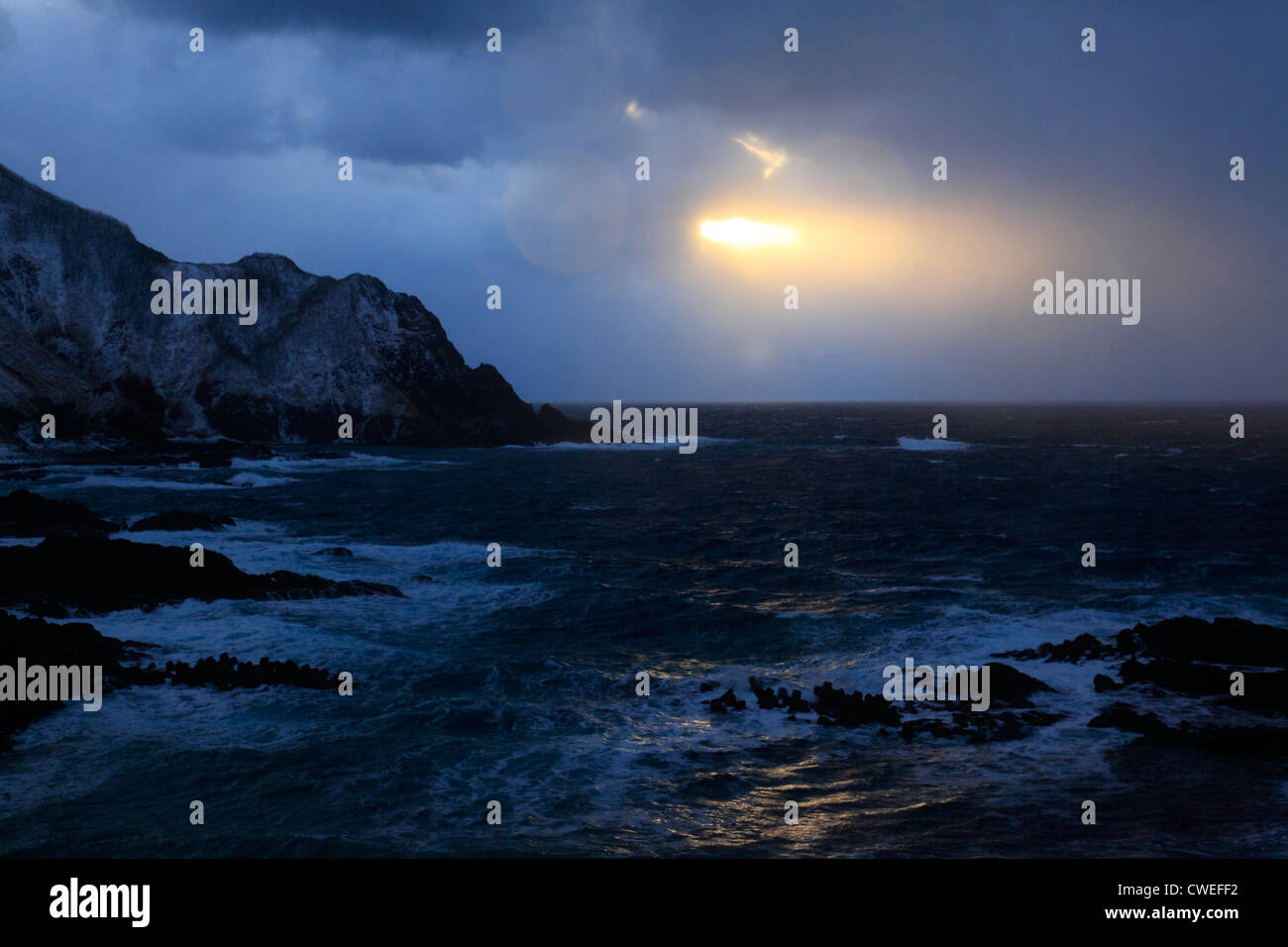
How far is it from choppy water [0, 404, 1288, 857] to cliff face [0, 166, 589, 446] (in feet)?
109

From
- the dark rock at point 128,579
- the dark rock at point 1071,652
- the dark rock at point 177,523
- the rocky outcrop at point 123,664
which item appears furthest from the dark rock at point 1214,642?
the dark rock at point 177,523

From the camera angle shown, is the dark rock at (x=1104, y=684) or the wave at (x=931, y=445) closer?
the dark rock at (x=1104, y=684)

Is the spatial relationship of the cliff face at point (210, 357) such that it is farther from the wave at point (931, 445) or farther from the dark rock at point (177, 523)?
the wave at point (931, 445)

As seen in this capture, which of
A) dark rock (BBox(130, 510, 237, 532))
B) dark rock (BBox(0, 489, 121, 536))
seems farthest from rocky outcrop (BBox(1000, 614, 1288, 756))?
dark rock (BBox(0, 489, 121, 536))

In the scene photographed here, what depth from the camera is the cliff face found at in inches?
3194

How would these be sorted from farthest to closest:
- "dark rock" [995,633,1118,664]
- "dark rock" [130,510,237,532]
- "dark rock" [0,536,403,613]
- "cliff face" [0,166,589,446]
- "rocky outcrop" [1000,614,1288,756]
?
1. "cliff face" [0,166,589,446]
2. "dark rock" [130,510,237,532]
3. "dark rock" [0,536,403,613]
4. "dark rock" [995,633,1118,664]
5. "rocky outcrop" [1000,614,1288,756]

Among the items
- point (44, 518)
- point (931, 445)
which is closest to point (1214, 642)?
point (44, 518)

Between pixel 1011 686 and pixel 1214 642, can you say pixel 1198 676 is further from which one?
pixel 1011 686

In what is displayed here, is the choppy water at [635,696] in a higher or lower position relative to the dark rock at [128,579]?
lower

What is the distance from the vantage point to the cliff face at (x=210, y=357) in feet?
266

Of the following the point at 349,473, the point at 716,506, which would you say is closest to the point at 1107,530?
the point at 716,506

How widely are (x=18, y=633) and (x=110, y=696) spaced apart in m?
3.62

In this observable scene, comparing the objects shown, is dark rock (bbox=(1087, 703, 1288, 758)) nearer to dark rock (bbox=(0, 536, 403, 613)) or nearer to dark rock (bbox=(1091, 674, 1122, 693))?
dark rock (bbox=(1091, 674, 1122, 693))

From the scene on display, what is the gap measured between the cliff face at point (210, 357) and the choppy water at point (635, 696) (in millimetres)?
33336
